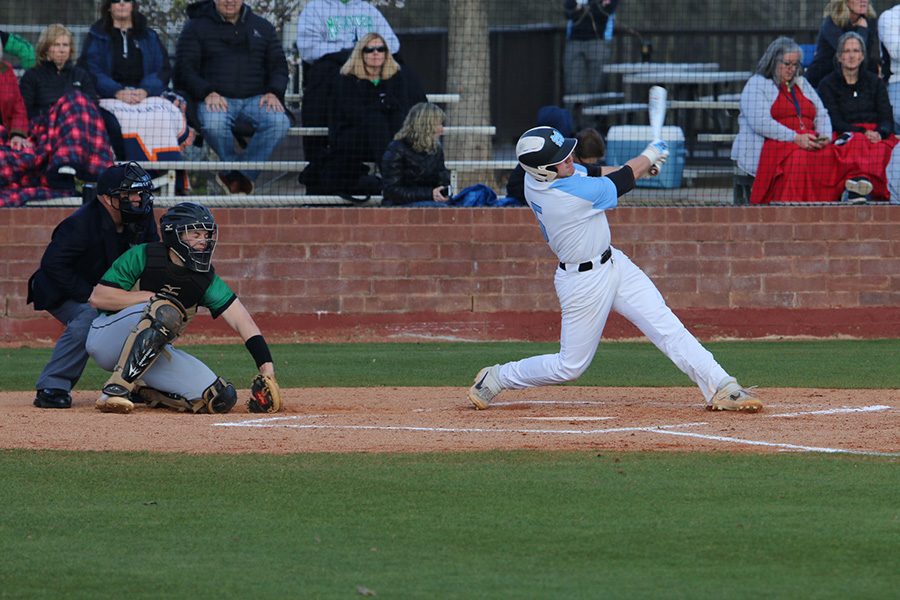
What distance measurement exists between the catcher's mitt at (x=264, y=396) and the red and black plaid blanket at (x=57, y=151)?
5.42 metres

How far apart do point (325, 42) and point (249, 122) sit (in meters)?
1.22

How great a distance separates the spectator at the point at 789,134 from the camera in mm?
14266

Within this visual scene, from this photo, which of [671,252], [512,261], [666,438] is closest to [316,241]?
[512,261]

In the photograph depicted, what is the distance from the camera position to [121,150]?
14.1 m

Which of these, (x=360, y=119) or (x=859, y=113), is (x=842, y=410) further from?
(x=360, y=119)

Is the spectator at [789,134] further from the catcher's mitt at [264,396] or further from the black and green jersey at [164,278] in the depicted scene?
the black and green jersey at [164,278]

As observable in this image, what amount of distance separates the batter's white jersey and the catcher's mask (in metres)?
2.33

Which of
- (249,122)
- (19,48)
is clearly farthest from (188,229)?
(19,48)

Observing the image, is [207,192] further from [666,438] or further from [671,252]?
[666,438]

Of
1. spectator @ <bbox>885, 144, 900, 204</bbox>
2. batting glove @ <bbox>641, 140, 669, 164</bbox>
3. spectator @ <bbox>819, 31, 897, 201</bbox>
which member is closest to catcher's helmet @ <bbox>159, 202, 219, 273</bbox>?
Answer: batting glove @ <bbox>641, 140, 669, 164</bbox>

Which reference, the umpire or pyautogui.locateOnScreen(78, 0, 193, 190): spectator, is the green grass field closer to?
the umpire

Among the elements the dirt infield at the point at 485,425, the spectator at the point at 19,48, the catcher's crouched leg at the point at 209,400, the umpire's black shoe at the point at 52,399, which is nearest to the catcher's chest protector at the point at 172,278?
the catcher's crouched leg at the point at 209,400

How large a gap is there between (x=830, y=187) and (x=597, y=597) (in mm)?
10639

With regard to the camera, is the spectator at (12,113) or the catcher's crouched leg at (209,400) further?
the spectator at (12,113)
